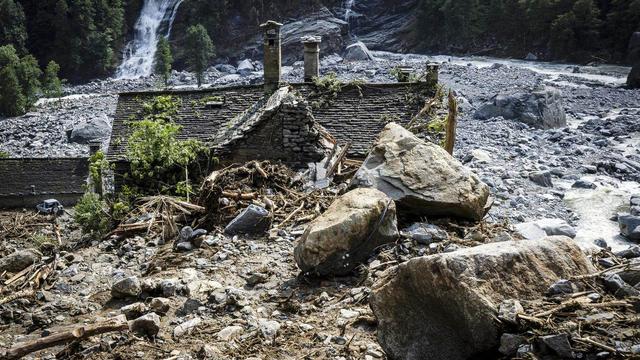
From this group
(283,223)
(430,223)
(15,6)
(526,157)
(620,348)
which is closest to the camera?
(620,348)

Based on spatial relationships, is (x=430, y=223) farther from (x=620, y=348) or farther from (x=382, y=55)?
(x=382, y=55)

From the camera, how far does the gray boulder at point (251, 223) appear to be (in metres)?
8.79

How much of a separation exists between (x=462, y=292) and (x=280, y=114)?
919 centimetres

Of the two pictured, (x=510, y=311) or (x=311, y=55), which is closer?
(x=510, y=311)

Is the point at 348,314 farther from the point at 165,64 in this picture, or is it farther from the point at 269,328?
the point at 165,64

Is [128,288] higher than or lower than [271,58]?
lower

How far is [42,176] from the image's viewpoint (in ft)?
82.8

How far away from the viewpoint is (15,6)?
57.4 metres

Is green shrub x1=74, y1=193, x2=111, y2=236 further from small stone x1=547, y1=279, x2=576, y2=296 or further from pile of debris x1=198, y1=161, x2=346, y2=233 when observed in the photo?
small stone x1=547, y1=279, x2=576, y2=296

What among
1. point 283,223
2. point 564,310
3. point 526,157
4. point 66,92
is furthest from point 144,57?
point 564,310

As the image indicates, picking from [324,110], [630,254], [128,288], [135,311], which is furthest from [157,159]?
[630,254]

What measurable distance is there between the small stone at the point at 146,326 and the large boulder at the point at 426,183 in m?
3.35

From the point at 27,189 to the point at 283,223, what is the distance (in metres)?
20.0

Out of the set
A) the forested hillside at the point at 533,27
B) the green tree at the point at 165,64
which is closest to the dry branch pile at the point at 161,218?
the green tree at the point at 165,64
